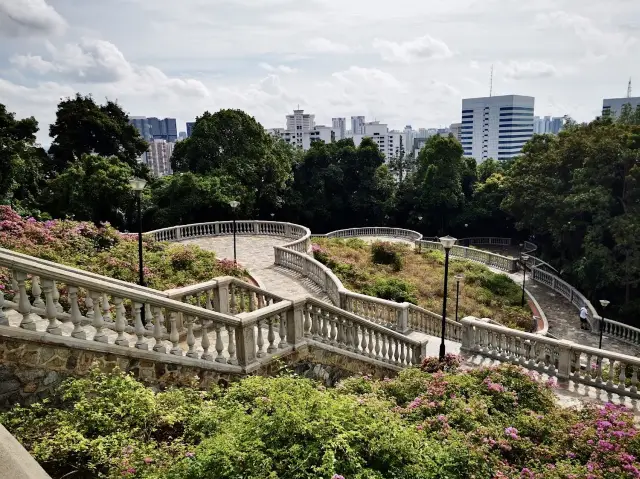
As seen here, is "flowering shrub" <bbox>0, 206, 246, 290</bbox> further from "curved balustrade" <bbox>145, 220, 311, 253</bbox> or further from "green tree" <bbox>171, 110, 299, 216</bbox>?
"green tree" <bbox>171, 110, 299, 216</bbox>

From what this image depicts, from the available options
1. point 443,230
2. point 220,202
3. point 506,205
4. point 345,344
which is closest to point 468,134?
point 443,230

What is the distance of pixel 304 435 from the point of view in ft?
15.1

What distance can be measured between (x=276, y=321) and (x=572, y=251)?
29720 mm

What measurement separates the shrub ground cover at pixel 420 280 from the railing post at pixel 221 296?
9390 mm

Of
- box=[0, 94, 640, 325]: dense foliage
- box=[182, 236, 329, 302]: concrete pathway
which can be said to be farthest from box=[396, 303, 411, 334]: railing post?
box=[0, 94, 640, 325]: dense foliage

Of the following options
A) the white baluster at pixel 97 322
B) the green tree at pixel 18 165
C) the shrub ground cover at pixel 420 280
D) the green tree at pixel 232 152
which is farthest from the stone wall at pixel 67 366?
the green tree at pixel 232 152

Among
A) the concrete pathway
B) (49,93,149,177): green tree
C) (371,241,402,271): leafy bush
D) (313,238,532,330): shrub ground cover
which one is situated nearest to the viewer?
the concrete pathway

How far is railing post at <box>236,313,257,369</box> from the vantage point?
7.54 metres

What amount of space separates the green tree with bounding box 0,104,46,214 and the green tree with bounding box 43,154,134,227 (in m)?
1.27

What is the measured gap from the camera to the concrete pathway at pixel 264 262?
16.7 meters

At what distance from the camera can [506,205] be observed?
3647cm

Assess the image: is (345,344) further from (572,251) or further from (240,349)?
(572,251)

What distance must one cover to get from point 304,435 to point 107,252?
11.2 meters

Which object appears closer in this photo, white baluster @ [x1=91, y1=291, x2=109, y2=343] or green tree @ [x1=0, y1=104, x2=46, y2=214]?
white baluster @ [x1=91, y1=291, x2=109, y2=343]
